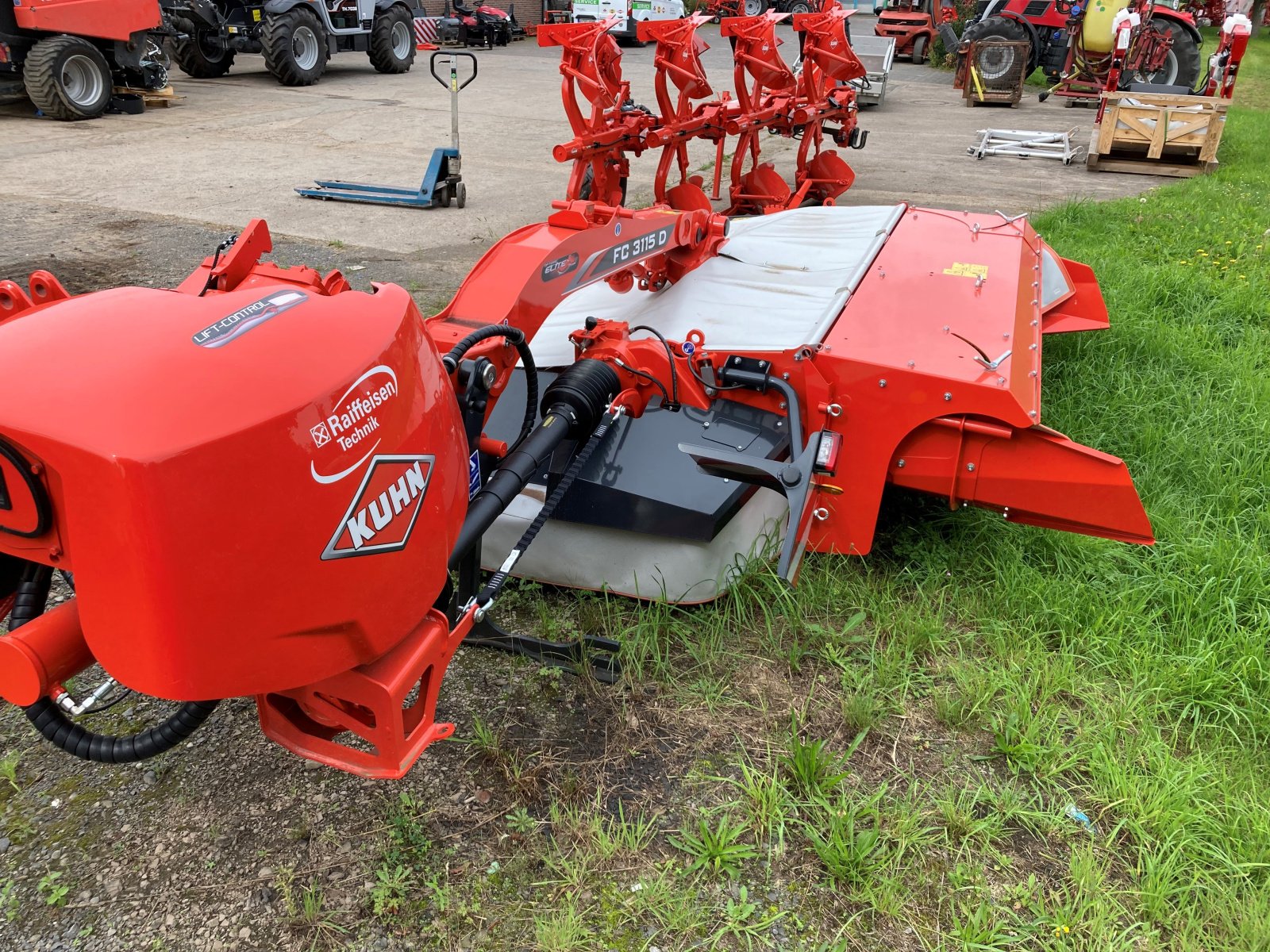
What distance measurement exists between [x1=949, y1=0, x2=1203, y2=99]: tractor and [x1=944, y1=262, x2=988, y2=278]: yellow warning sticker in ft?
34.9

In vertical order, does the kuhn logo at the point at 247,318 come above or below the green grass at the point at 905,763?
above

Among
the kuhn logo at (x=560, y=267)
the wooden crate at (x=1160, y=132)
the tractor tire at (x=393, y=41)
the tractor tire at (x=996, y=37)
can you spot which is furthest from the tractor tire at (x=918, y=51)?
the kuhn logo at (x=560, y=267)

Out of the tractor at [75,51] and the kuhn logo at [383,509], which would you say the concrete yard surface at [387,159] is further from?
the kuhn logo at [383,509]

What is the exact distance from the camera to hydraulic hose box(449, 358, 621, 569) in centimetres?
188

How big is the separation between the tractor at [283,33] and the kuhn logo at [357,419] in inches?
509

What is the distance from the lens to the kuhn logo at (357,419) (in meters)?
1.36

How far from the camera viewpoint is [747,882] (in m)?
1.93

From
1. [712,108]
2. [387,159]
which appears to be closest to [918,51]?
[387,159]

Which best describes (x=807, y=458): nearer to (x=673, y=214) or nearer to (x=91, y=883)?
(x=673, y=214)

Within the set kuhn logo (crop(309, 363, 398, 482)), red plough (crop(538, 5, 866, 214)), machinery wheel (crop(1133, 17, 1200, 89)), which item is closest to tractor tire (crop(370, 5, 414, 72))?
red plough (crop(538, 5, 866, 214))

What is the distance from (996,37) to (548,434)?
14.7 metres

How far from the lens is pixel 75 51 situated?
32.0 ft

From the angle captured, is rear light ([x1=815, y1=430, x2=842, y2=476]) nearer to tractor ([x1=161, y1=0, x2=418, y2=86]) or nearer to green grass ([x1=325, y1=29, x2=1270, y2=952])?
green grass ([x1=325, y1=29, x2=1270, y2=952])

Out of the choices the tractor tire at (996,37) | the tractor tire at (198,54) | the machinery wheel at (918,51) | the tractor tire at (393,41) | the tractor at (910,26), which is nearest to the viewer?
the tractor tire at (198,54)
